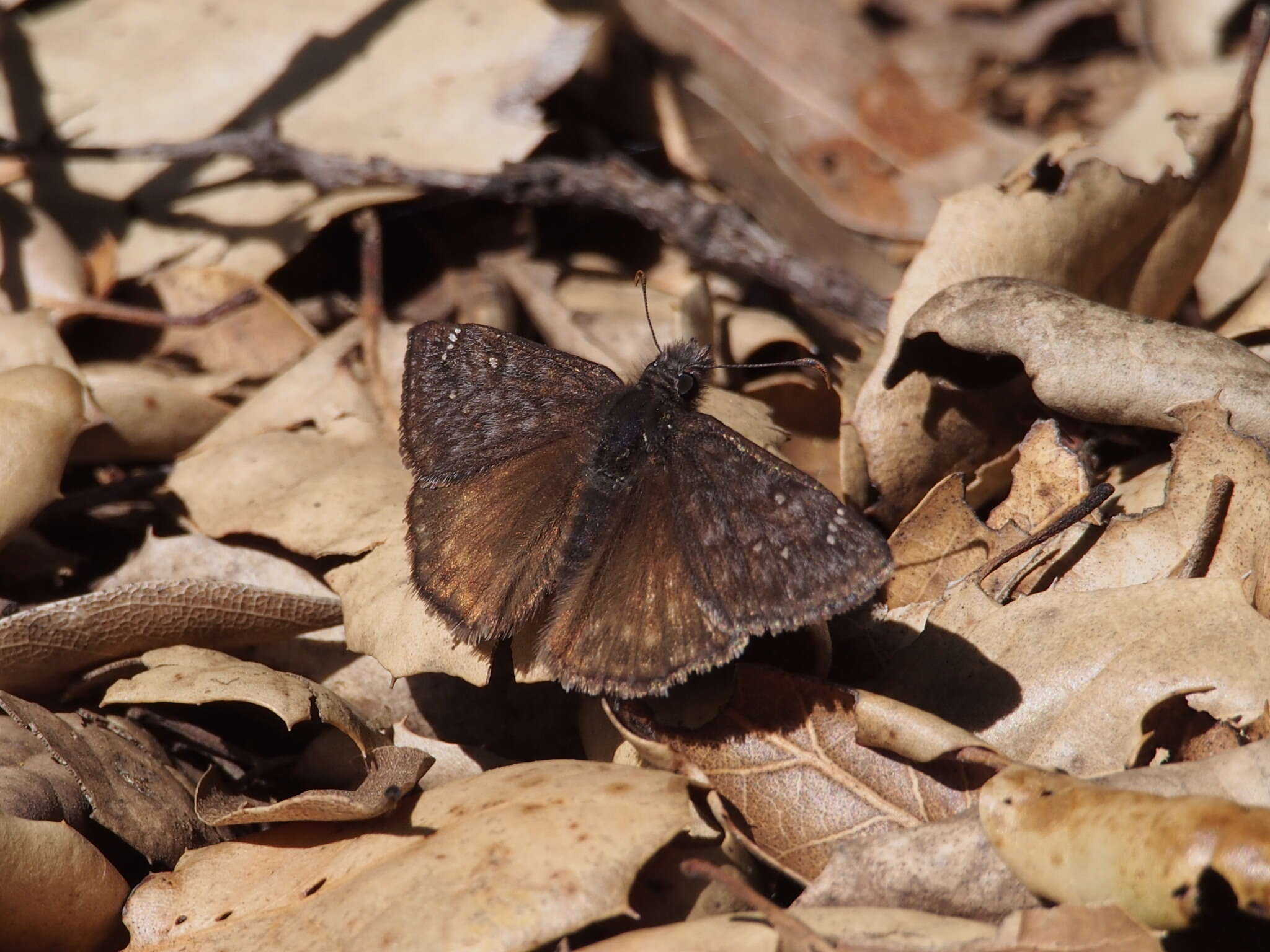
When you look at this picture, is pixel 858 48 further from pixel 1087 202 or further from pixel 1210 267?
pixel 1087 202

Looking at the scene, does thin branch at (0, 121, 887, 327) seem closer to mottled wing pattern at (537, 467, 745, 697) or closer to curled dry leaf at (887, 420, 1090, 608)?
curled dry leaf at (887, 420, 1090, 608)

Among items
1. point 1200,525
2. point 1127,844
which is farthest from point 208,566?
point 1200,525

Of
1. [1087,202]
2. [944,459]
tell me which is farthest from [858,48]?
[944,459]

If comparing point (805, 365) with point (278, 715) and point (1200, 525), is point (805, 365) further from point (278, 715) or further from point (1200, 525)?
point (278, 715)

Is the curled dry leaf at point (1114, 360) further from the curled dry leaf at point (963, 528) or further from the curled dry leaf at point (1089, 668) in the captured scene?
the curled dry leaf at point (1089, 668)

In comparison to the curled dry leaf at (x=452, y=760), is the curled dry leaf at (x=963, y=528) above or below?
above

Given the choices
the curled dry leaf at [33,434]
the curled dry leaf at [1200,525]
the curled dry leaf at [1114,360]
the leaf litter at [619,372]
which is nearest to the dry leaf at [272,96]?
the leaf litter at [619,372]
